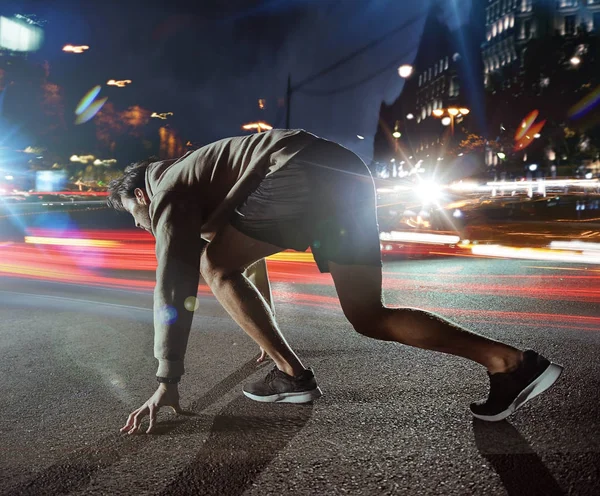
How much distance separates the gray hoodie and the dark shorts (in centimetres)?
6

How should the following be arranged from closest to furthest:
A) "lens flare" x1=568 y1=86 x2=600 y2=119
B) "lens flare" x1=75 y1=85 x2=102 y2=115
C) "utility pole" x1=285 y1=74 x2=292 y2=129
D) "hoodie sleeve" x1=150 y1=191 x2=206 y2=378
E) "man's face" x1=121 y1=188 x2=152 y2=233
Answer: "hoodie sleeve" x1=150 y1=191 x2=206 y2=378, "man's face" x1=121 y1=188 x2=152 y2=233, "utility pole" x1=285 y1=74 x2=292 y2=129, "lens flare" x1=568 y1=86 x2=600 y2=119, "lens flare" x1=75 y1=85 x2=102 y2=115

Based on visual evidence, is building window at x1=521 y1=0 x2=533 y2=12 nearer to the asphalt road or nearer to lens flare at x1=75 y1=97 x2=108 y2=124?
lens flare at x1=75 y1=97 x2=108 y2=124

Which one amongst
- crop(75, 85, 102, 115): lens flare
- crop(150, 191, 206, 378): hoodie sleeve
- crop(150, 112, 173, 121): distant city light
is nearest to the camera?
crop(150, 191, 206, 378): hoodie sleeve

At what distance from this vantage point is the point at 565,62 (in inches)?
1866

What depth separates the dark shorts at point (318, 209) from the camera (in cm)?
298

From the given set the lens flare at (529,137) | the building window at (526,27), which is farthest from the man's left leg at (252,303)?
the building window at (526,27)

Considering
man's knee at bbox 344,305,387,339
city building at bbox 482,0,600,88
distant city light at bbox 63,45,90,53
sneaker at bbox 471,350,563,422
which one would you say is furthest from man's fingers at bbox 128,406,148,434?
city building at bbox 482,0,600,88

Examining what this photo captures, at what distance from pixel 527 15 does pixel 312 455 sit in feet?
335

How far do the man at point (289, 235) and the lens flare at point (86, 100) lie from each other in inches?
2168

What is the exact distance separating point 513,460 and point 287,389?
1.15 m

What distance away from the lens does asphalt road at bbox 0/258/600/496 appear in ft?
8.29

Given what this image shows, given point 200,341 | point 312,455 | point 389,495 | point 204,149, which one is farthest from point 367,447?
point 200,341

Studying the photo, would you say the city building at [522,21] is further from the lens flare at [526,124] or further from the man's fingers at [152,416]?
the man's fingers at [152,416]

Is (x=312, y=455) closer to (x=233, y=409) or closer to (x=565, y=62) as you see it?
(x=233, y=409)
